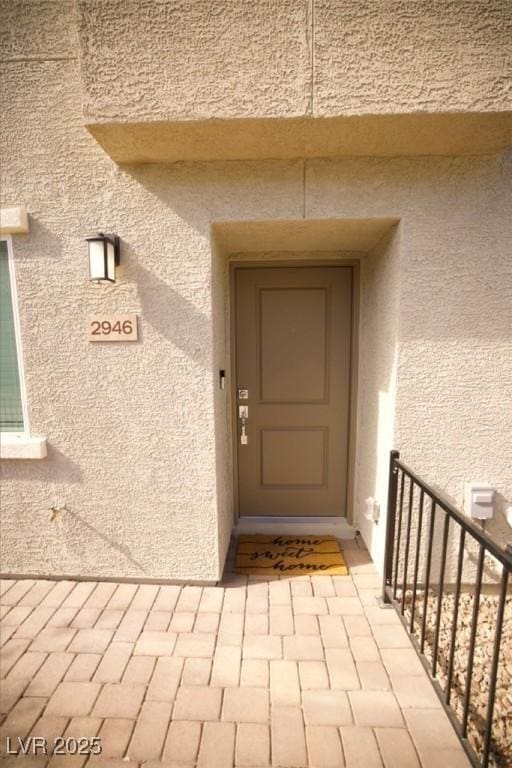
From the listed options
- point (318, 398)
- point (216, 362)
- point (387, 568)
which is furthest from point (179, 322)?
point (387, 568)

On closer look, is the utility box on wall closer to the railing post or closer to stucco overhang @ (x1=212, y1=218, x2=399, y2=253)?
the railing post

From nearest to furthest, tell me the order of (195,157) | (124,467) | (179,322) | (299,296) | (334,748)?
(334,748) < (195,157) < (179,322) < (124,467) < (299,296)

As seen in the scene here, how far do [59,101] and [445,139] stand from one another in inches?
96.0

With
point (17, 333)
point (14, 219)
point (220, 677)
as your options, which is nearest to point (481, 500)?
point (220, 677)

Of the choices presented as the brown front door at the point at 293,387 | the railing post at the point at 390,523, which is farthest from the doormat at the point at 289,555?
the railing post at the point at 390,523

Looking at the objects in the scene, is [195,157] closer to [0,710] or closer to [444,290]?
[444,290]

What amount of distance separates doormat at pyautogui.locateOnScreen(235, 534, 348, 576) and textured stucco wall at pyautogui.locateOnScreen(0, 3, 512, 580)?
0.38 metres

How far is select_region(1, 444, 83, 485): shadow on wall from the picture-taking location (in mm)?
2596

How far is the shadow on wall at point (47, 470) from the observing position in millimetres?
2596

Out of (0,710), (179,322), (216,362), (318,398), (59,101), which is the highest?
(59,101)

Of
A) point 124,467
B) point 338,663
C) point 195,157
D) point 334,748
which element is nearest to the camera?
point 334,748

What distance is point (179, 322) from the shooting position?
2.41m

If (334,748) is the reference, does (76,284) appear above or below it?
above

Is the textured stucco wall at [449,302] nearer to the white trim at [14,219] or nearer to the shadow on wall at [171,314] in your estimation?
the shadow on wall at [171,314]
